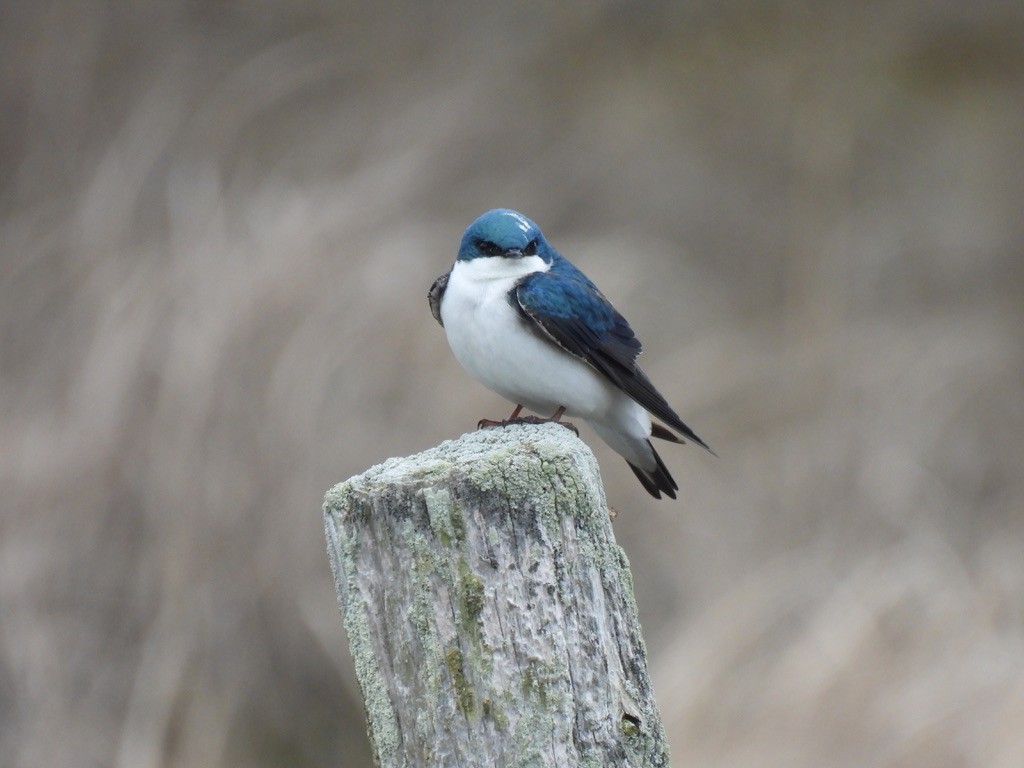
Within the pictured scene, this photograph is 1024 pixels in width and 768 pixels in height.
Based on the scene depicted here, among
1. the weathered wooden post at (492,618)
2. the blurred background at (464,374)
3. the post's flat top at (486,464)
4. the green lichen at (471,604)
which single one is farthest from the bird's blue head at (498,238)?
the blurred background at (464,374)

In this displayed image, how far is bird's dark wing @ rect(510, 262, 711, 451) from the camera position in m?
2.50

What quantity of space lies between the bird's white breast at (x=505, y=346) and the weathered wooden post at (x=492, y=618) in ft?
3.26

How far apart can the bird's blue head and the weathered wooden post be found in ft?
3.73

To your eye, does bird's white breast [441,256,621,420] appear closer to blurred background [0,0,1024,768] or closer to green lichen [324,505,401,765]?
green lichen [324,505,401,765]

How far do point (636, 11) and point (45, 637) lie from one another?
482 centimetres

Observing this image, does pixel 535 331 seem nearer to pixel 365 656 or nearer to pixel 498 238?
pixel 498 238

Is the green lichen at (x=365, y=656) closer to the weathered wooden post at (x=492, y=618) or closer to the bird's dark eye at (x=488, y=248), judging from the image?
the weathered wooden post at (x=492, y=618)

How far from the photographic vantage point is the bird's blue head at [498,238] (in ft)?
8.53

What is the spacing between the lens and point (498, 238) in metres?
2.60

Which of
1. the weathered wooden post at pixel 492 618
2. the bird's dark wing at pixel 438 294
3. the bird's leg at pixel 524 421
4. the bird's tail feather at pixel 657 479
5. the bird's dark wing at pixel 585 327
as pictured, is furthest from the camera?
the bird's tail feather at pixel 657 479

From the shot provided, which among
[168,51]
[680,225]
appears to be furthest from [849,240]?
[168,51]

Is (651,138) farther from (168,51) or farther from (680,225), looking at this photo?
(168,51)

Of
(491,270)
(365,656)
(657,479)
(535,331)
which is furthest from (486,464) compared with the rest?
(657,479)

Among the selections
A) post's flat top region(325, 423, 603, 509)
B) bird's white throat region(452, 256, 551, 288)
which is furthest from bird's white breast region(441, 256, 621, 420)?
post's flat top region(325, 423, 603, 509)
